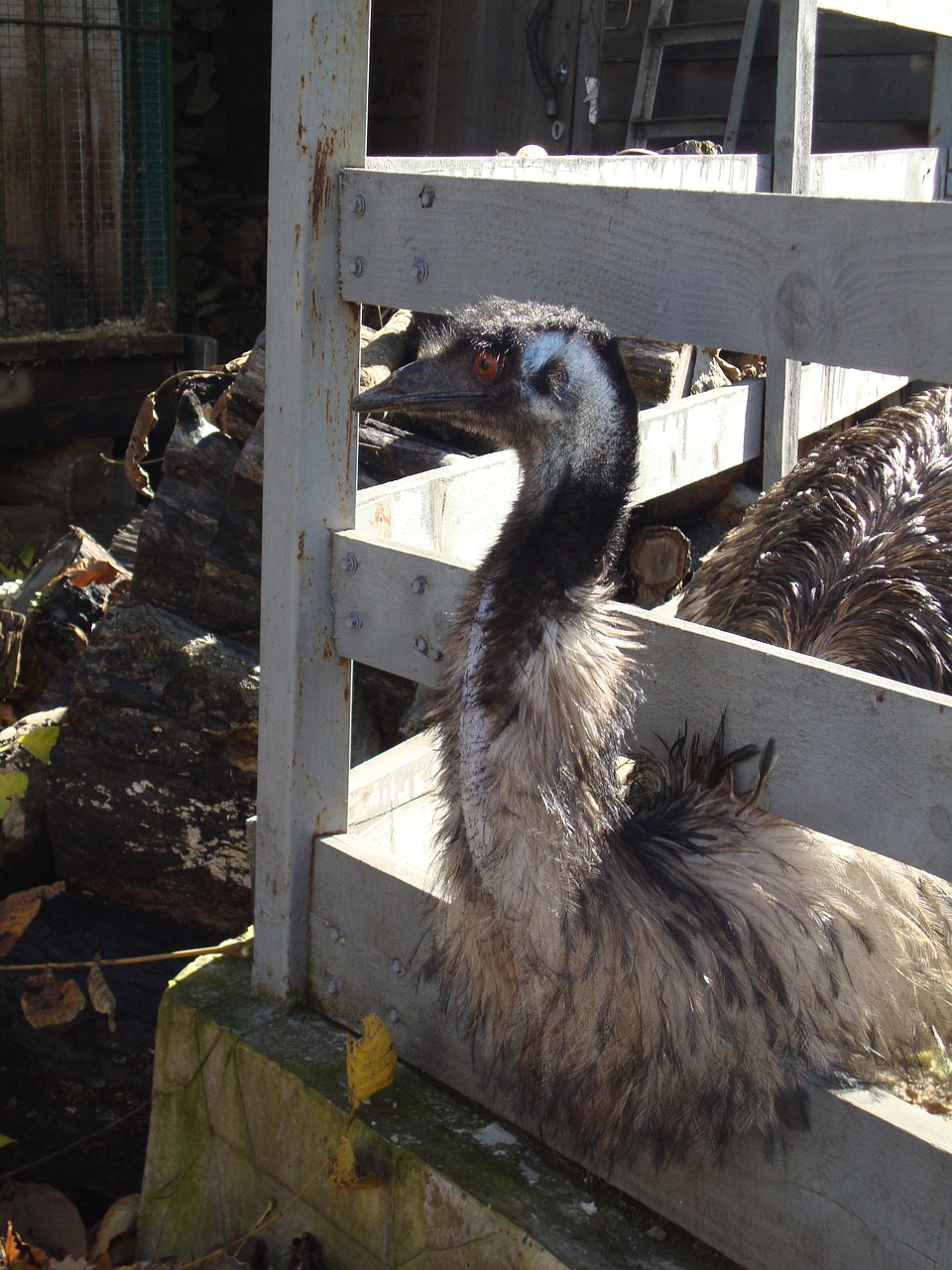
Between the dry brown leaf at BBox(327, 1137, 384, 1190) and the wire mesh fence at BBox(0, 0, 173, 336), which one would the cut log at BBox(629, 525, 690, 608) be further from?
the wire mesh fence at BBox(0, 0, 173, 336)

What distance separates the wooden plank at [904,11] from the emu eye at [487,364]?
2444 mm

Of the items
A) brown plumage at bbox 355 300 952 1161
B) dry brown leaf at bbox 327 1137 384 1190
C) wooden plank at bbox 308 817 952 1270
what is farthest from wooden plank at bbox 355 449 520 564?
dry brown leaf at bbox 327 1137 384 1190

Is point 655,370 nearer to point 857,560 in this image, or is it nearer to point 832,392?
point 832,392

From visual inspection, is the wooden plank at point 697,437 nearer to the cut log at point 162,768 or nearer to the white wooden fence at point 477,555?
the white wooden fence at point 477,555

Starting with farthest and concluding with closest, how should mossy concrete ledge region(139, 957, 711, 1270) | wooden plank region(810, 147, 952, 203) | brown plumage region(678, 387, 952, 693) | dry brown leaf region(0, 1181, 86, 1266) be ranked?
wooden plank region(810, 147, 952, 203) → dry brown leaf region(0, 1181, 86, 1266) → brown plumage region(678, 387, 952, 693) → mossy concrete ledge region(139, 957, 711, 1270)

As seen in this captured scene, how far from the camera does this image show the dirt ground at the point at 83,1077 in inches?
133

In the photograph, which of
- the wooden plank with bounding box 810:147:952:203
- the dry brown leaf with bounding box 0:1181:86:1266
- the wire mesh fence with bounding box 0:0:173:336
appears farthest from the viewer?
the wire mesh fence with bounding box 0:0:173:336

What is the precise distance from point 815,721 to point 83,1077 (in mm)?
2311

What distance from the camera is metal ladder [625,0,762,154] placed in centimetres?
629

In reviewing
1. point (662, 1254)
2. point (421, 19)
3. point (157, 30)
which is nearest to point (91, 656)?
point (662, 1254)

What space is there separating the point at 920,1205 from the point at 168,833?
87.5 inches

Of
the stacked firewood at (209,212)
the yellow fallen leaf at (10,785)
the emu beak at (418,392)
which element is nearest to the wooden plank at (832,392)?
the emu beak at (418,392)

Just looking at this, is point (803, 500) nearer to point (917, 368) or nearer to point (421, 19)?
point (917, 368)

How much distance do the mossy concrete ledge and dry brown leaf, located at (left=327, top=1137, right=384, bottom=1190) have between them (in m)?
0.03
